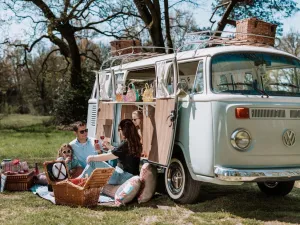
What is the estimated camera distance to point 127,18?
19.7m

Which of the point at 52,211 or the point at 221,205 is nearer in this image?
the point at 52,211

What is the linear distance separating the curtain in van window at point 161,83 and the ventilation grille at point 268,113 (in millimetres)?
1417

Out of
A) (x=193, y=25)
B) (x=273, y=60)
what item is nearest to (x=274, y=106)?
(x=273, y=60)

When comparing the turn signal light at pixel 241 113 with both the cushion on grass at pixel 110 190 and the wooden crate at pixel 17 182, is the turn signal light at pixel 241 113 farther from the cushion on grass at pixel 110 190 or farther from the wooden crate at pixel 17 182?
the wooden crate at pixel 17 182

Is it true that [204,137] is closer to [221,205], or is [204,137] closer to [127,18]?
[221,205]

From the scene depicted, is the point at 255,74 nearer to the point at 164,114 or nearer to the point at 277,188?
the point at 164,114

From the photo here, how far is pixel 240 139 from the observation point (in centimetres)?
564

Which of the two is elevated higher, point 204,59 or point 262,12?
point 262,12

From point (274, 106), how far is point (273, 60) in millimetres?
983

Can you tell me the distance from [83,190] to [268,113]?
8.76 ft

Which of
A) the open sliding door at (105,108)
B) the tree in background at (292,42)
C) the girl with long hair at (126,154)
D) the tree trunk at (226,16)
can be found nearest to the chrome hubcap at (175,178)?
the girl with long hair at (126,154)

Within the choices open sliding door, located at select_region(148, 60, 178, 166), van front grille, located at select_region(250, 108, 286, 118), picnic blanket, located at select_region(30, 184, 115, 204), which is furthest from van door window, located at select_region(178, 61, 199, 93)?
picnic blanket, located at select_region(30, 184, 115, 204)

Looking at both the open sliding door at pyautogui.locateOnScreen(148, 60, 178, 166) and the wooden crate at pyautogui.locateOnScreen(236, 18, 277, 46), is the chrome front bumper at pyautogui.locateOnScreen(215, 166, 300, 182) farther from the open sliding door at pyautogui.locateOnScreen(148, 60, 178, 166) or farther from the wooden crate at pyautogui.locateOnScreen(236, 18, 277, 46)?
the wooden crate at pyautogui.locateOnScreen(236, 18, 277, 46)

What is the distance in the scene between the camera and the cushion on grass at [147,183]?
6.58 m
